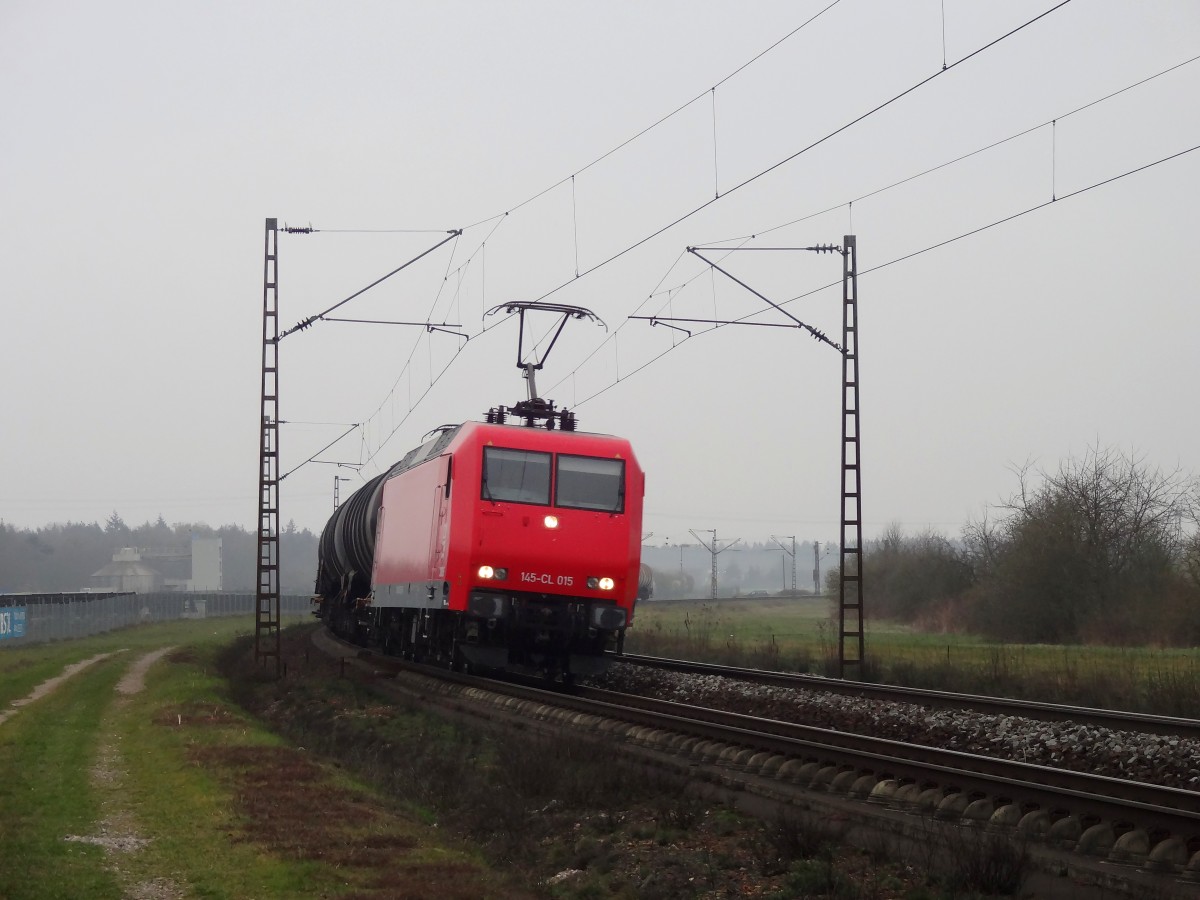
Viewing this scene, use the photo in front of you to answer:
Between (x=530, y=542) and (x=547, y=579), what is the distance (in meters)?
0.60

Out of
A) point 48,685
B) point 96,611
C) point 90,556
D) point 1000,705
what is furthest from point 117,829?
point 90,556

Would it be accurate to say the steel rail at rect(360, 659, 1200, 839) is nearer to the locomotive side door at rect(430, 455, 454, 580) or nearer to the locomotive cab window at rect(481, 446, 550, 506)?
the locomotive cab window at rect(481, 446, 550, 506)

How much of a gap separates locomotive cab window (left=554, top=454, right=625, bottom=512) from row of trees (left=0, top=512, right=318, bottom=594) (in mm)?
100840

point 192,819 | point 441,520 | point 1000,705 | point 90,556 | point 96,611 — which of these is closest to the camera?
point 192,819

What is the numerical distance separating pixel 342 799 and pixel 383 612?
15657mm

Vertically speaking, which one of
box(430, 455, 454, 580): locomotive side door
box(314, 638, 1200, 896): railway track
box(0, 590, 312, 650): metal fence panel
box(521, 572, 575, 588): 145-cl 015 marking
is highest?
box(430, 455, 454, 580): locomotive side door

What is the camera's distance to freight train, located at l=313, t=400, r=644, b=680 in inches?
760

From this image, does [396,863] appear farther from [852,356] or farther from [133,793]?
[852,356]

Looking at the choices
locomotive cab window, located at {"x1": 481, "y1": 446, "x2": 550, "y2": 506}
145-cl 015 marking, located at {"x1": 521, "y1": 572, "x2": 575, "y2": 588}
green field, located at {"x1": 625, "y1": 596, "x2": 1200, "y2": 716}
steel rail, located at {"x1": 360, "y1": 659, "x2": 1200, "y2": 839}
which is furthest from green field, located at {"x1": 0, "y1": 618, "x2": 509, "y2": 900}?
green field, located at {"x1": 625, "y1": 596, "x2": 1200, "y2": 716}

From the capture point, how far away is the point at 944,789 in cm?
1018

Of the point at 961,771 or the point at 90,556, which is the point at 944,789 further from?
the point at 90,556

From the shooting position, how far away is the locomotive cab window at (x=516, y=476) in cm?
1947

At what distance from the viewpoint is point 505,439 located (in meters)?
19.7

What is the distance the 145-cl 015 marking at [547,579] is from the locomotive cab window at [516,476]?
1.06m
